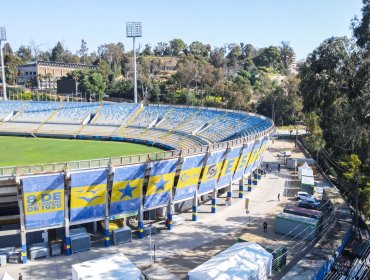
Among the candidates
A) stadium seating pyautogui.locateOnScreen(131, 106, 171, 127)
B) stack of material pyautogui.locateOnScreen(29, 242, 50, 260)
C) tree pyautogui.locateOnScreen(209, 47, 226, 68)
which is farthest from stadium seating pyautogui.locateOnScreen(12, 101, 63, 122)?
tree pyautogui.locateOnScreen(209, 47, 226, 68)

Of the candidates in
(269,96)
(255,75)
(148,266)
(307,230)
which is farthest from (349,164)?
(255,75)

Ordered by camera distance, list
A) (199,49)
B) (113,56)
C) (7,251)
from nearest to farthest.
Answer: (7,251) → (113,56) → (199,49)

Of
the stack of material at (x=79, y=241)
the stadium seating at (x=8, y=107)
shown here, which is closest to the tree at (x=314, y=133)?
the stack of material at (x=79, y=241)

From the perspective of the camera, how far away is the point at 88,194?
25.1m

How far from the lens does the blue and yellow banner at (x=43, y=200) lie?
23.4m

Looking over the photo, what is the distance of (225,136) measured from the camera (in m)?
53.3

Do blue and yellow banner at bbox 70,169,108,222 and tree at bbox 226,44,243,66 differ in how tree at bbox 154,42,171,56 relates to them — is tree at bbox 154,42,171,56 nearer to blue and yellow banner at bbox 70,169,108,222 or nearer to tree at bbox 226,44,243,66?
tree at bbox 226,44,243,66

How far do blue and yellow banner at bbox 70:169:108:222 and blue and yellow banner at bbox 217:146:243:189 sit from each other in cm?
1180

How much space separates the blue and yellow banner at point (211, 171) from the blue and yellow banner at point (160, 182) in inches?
144

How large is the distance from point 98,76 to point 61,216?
275 feet

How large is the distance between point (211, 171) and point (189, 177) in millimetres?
2709

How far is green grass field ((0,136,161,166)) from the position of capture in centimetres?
4850

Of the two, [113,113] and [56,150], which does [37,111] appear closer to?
[113,113]

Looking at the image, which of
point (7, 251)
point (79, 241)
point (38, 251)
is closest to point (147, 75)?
point (79, 241)
